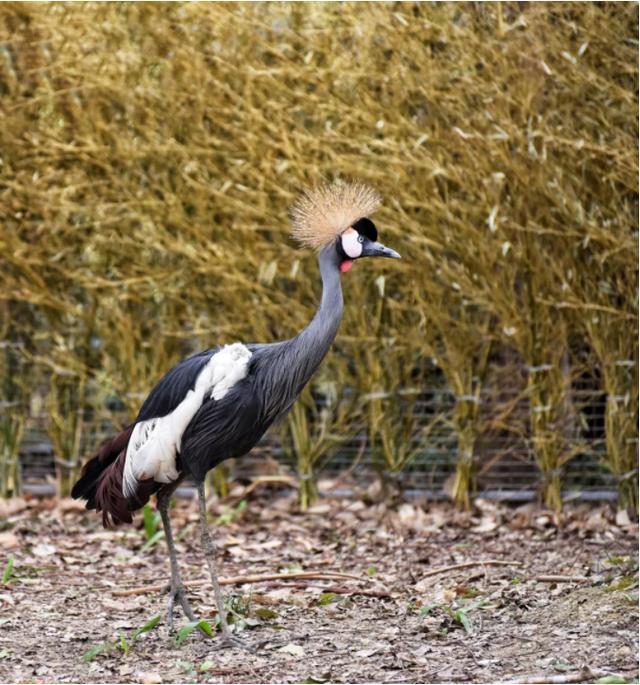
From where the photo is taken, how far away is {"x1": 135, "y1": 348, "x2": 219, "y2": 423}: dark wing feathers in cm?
428

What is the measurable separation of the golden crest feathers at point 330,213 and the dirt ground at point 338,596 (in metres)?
1.47

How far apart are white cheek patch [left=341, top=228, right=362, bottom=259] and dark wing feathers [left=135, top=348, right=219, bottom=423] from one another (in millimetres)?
632

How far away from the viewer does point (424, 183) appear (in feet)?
19.9

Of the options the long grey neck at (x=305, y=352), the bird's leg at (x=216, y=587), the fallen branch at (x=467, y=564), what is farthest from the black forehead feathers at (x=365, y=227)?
the fallen branch at (x=467, y=564)

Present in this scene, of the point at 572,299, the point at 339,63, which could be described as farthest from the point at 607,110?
the point at 339,63

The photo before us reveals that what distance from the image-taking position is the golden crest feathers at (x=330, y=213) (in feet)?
14.1

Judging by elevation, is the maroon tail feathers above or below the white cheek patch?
below

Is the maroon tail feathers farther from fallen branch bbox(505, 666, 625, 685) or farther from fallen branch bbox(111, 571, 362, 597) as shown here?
fallen branch bbox(505, 666, 625, 685)

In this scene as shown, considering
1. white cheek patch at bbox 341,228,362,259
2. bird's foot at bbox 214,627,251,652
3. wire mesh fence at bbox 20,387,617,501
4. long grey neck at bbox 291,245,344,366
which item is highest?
white cheek patch at bbox 341,228,362,259

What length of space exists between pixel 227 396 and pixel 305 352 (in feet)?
1.06

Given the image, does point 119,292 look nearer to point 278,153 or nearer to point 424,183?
point 278,153

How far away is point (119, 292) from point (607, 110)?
2.86 metres

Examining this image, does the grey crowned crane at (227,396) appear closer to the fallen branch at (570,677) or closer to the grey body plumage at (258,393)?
the grey body plumage at (258,393)

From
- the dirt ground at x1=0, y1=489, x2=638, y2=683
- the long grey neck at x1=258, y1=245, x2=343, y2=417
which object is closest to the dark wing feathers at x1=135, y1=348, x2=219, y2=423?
the long grey neck at x1=258, y1=245, x2=343, y2=417
